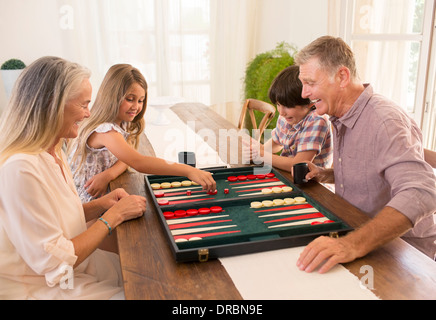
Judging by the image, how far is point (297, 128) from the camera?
2410 millimetres

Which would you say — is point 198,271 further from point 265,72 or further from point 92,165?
point 265,72

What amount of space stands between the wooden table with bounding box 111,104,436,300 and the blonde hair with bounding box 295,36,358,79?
2.22 ft

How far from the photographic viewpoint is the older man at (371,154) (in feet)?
4.59

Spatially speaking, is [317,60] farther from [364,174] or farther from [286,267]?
[286,267]

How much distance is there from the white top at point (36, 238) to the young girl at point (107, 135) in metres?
0.64

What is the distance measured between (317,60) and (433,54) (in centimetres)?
237

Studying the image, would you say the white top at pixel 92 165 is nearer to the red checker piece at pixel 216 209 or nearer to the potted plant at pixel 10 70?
the red checker piece at pixel 216 209

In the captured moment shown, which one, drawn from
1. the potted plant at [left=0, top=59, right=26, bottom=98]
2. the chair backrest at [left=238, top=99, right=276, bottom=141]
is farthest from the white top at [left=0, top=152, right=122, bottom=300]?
the potted plant at [left=0, top=59, right=26, bottom=98]

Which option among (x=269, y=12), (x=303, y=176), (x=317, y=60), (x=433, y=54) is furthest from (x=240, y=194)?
(x=269, y=12)

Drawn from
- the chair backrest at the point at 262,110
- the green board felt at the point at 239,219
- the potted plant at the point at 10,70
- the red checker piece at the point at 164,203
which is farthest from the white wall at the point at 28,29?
the red checker piece at the point at 164,203

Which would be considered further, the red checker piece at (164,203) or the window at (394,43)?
the window at (394,43)

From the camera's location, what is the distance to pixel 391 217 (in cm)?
139

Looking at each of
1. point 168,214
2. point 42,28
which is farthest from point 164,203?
point 42,28

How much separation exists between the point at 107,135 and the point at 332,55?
1.17 metres
